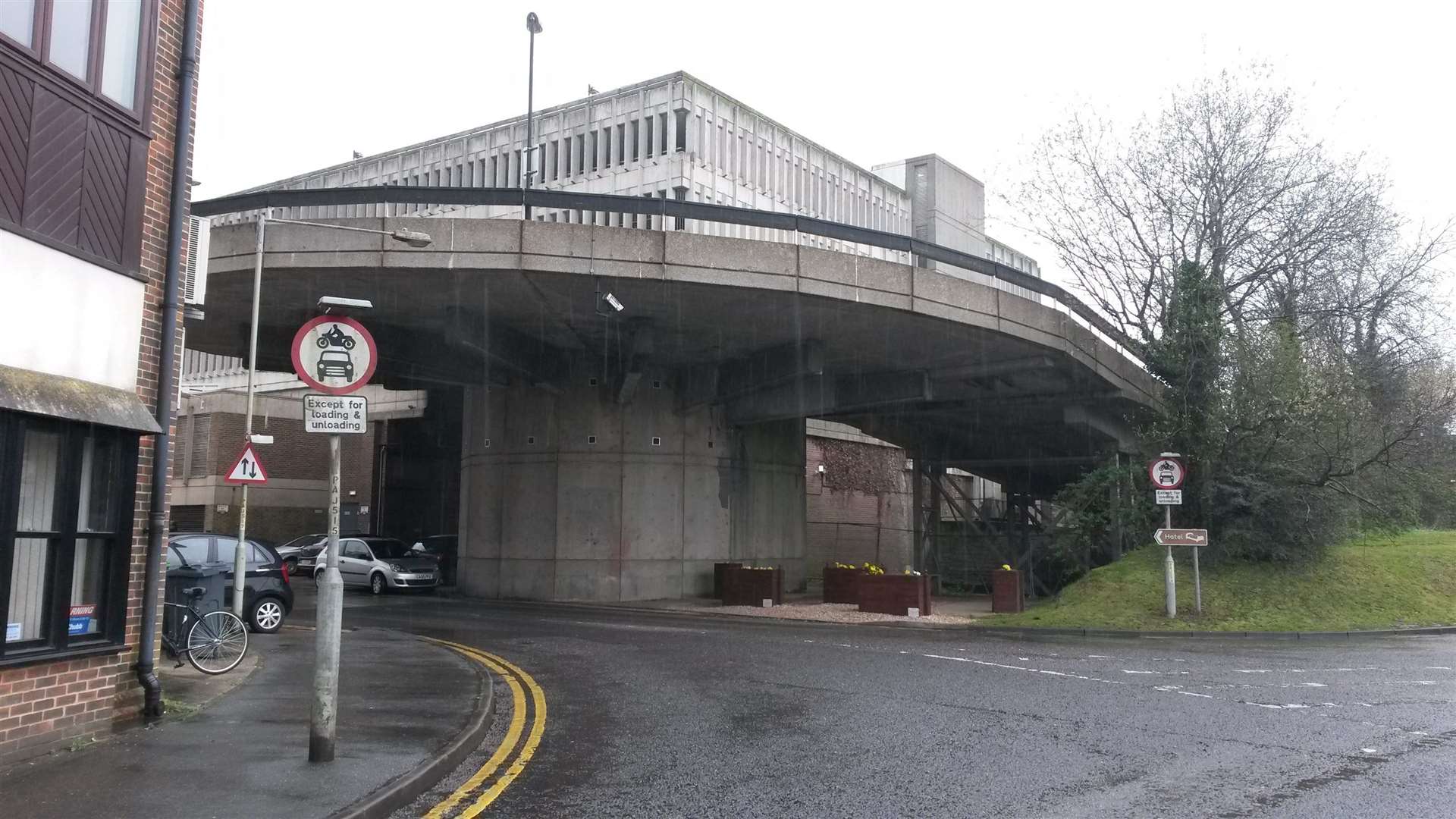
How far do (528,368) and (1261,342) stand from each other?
611 inches

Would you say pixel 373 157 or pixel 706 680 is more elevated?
pixel 373 157

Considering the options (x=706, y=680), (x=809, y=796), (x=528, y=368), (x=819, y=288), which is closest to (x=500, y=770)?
(x=809, y=796)

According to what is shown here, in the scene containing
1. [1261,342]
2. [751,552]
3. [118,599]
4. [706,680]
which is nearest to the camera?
[118,599]

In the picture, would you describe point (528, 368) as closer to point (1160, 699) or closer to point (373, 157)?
point (1160, 699)

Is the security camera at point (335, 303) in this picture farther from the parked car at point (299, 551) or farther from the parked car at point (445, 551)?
the parked car at point (299, 551)

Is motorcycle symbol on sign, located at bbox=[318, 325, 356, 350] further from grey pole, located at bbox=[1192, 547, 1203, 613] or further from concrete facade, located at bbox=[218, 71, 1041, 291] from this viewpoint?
concrete facade, located at bbox=[218, 71, 1041, 291]

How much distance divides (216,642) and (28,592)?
4167mm

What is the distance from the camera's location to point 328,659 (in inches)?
281

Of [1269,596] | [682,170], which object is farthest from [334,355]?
[682,170]

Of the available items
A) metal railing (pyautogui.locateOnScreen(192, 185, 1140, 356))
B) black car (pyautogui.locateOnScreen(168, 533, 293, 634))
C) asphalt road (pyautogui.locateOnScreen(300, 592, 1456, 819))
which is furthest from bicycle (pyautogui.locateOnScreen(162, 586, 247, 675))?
metal railing (pyautogui.locateOnScreen(192, 185, 1140, 356))

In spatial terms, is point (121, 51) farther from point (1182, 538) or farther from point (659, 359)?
point (659, 359)

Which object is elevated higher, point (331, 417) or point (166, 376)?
point (166, 376)

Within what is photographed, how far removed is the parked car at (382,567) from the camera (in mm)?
29062

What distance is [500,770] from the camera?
7.48 metres
